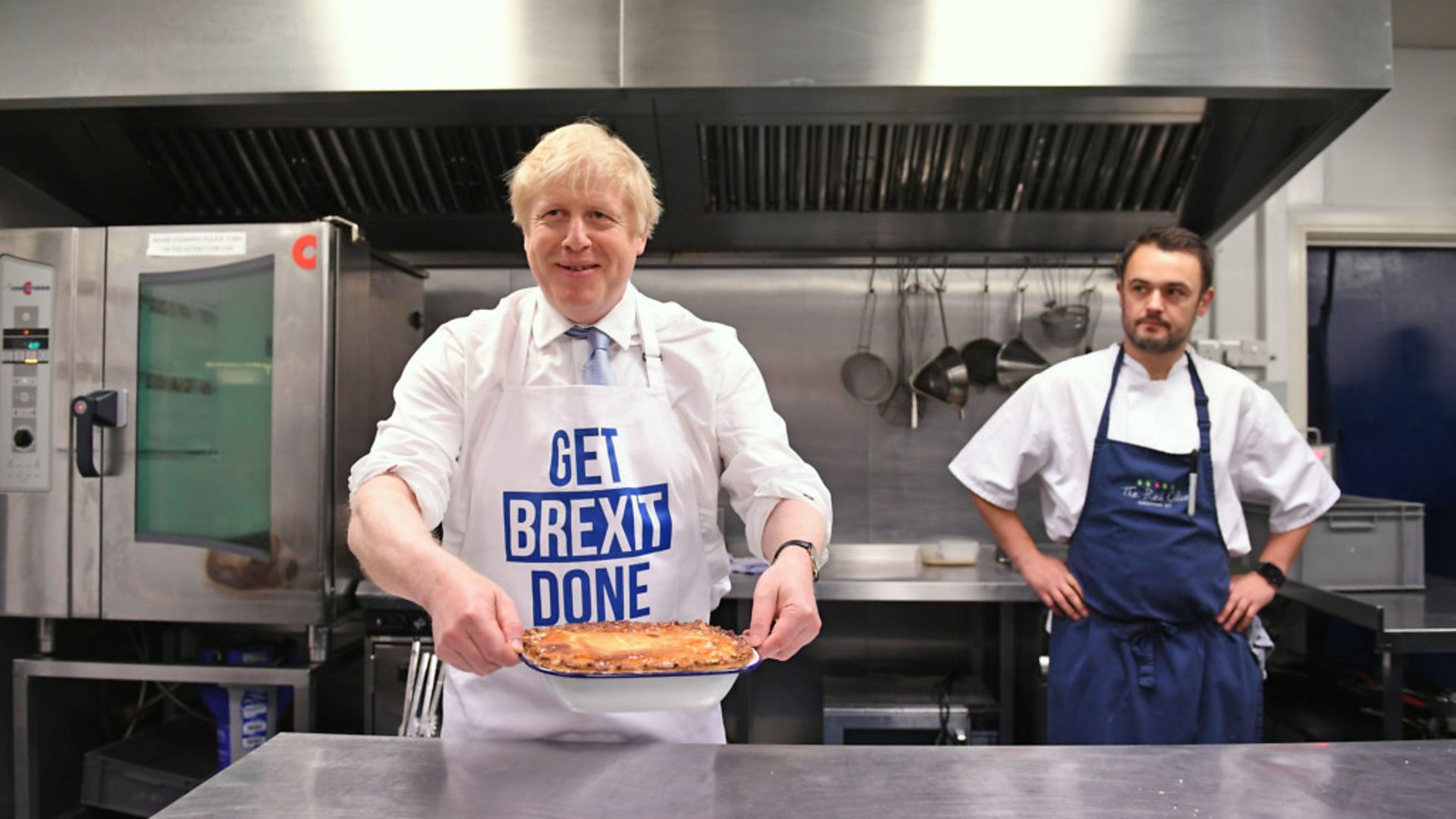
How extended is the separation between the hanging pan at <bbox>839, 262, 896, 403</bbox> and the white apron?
2.10 meters

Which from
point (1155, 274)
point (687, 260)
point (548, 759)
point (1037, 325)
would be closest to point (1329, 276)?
point (1037, 325)

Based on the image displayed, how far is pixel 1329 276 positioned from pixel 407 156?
372 centimetres

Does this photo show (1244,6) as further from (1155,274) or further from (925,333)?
(925,333)

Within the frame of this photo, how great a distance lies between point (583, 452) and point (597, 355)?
0.17 m

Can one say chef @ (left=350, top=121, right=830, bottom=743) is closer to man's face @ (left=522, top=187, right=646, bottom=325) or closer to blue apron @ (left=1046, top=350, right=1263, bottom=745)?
man's face @ (left=522, top=187, right=646, bottom=325)

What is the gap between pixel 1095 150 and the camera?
3.24 m

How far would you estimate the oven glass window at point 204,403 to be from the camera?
2789mm

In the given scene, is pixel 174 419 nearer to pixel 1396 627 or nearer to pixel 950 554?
pixel 950 554

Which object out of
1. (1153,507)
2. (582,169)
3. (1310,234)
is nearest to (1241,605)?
(1153,507)

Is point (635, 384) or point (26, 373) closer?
point (635, 384)

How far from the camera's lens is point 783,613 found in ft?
4.18

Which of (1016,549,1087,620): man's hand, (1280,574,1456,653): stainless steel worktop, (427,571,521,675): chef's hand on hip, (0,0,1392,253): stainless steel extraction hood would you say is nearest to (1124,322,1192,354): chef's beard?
(1016,549,1087,620): man's hand

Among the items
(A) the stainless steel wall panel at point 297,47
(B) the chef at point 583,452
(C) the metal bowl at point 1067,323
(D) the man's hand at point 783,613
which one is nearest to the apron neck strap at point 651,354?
(B) the chef at point 583,452

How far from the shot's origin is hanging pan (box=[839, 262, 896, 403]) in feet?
12.0
